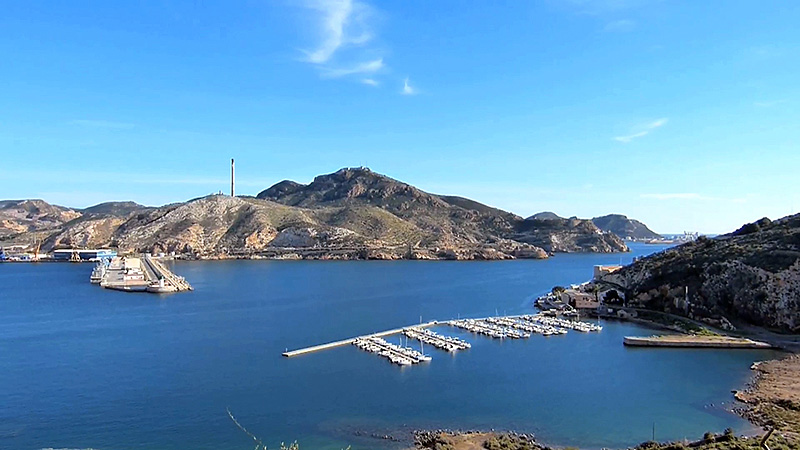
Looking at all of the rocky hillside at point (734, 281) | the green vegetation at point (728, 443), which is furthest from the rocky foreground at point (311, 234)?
the green vegetation at point (728, 443)

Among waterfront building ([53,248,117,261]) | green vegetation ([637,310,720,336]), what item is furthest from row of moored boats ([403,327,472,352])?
waterfront building ([53,248,117,261])

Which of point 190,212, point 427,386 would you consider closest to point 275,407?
point 427,386

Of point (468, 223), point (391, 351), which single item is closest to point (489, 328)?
point (391, 351)

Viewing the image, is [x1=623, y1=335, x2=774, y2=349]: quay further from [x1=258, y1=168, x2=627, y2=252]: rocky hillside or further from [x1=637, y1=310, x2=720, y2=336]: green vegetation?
[x1=258, y1=168, x2=627, y2=252]: rocky hillside

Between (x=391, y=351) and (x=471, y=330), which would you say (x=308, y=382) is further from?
(x=471, y=330)

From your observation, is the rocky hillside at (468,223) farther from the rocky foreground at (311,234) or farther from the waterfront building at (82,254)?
the waterfront building at (82,254)

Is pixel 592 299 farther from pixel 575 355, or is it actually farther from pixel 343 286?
pixel 343 286
